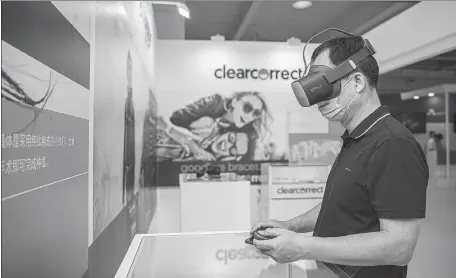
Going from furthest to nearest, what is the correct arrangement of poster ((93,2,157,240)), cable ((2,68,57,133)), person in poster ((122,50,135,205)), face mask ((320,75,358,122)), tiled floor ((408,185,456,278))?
tiled floor ((408,185,456,278)) < person in poster ((122,50,135,205)) < poster ((93,2,157,240)) < face mask ((320,75,358,122)) < cable ((2,68,57,133))

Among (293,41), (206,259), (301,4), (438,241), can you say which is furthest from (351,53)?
(293,41)

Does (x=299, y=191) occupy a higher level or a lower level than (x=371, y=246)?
lower

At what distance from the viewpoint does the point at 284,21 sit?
6.74 meters

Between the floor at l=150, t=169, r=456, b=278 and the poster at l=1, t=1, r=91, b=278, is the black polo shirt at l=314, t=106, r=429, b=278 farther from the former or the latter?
the floor at l=150, t=169, r=456, b=278

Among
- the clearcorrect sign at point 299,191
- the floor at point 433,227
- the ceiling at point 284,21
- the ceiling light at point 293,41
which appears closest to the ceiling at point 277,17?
the ceiling at point 284,21

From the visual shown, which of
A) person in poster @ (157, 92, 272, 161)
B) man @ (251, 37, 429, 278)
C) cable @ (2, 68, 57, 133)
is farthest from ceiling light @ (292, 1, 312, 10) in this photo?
cable @ (2, 68, 57, 133)

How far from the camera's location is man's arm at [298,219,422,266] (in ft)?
3.46

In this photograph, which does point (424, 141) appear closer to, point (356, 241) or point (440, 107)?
point (440, 107)

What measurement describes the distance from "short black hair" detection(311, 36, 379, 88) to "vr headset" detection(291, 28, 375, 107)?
0.06 feet

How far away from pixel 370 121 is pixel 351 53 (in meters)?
0.24

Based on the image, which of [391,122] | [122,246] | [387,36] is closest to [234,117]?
[387,36]

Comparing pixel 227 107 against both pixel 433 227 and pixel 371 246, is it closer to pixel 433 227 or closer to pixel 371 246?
pixel 433 227

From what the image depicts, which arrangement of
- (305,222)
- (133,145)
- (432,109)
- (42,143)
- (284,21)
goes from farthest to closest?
(432,109)
(284,21)
(133,145)
(305,222)
(42,143)

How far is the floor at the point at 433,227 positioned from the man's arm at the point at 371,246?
6.30 feet
